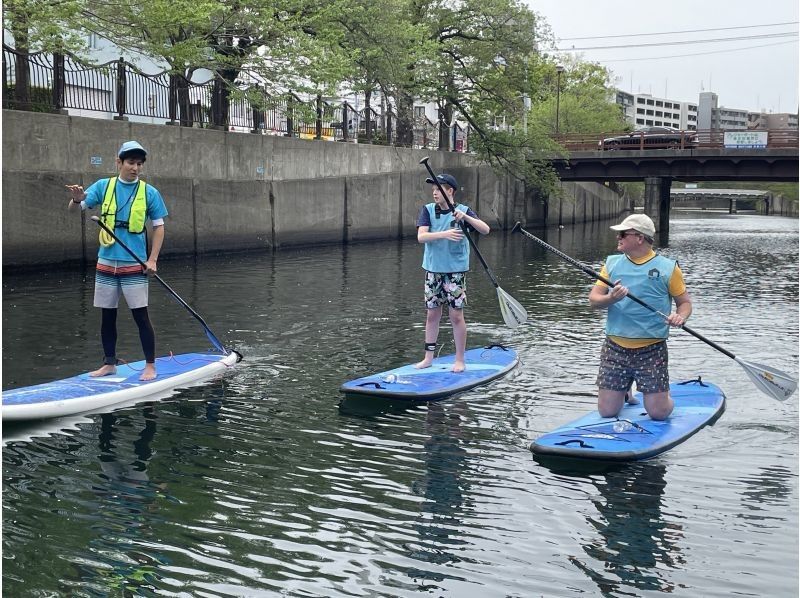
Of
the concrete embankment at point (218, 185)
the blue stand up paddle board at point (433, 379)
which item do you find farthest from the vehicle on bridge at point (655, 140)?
the blue stand up paddle board at point (433, 379)

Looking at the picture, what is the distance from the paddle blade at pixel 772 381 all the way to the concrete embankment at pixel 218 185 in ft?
52.7

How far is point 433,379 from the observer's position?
948 centimetres

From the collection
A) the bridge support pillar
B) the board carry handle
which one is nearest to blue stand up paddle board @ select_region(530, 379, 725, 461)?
the board carry handle

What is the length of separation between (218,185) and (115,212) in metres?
18.2

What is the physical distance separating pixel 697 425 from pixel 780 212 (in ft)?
366

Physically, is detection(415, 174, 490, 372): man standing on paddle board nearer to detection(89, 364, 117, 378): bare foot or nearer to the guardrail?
detection(89, 364, 117, 378): bare foot

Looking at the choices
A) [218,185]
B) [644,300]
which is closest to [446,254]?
[644,300]

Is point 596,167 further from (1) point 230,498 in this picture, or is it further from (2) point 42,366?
(1) point 230,498

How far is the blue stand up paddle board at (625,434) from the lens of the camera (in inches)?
279

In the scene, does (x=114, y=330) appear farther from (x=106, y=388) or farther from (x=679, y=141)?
(x=679, y=141)

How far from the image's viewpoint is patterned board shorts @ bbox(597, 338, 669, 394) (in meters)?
7.45

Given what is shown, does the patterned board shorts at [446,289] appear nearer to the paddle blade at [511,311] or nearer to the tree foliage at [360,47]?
the paddle blade at [511,311]

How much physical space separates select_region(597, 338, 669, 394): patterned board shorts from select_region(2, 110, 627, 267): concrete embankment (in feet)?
51.6

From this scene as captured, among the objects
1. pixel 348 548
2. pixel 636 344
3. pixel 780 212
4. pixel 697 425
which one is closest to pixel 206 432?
pixel 348 548
